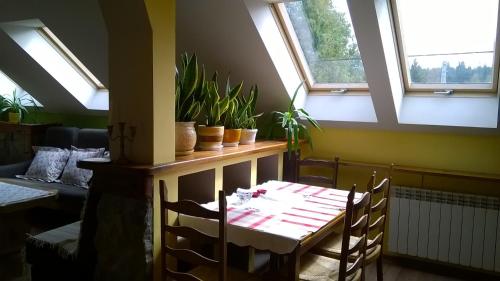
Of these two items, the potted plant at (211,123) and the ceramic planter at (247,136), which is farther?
the ceramic planter at (247,136)

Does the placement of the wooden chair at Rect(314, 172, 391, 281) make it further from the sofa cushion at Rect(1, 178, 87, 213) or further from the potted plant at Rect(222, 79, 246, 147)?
the sofa cushion at Rect(1, 178, 87, 213)

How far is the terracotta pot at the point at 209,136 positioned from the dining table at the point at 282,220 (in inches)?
15.0

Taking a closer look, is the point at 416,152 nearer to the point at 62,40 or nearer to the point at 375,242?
the point at 375,242

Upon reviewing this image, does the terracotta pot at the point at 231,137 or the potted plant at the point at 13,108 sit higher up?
the potted plant at the point at 13,108

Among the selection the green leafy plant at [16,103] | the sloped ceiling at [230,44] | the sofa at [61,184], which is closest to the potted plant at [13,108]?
the green leafy plant at [16,103]

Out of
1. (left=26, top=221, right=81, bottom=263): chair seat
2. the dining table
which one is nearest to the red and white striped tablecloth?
the dining table

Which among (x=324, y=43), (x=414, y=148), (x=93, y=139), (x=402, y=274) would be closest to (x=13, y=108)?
(x=93, y=139)

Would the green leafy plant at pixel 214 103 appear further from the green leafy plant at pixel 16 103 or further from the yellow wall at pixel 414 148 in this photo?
the green leafy plant at pixel 16 103

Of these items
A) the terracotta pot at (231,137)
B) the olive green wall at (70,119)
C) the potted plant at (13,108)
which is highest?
the potted plant at (13,108)

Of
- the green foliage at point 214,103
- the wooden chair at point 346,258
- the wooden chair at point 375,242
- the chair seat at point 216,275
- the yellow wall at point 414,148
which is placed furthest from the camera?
the yellow wall at point 414,148

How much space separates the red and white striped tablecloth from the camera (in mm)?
1731

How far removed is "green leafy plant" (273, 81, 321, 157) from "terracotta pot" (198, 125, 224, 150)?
747 millimetres

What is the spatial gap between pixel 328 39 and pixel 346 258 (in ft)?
6.32

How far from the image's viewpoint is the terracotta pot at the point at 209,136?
2463mm
